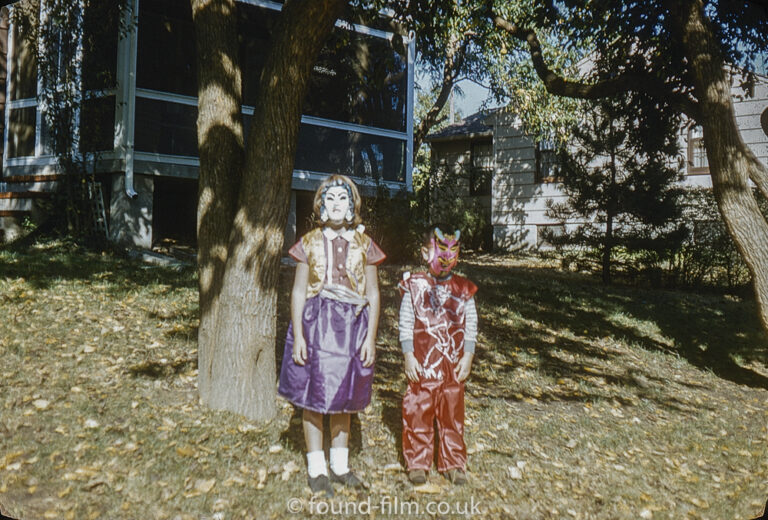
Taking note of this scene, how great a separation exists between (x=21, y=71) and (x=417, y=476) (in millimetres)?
12669

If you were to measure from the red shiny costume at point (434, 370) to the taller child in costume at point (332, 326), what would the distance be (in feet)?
1.06

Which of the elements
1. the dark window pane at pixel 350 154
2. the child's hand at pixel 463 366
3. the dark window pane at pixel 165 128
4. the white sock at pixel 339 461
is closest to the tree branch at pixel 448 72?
the dark window pane at pixel 350 154

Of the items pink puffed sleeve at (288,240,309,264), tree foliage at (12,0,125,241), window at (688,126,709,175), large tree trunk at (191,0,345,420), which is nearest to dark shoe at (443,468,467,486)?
large tree trunk at (191,0,345,420)

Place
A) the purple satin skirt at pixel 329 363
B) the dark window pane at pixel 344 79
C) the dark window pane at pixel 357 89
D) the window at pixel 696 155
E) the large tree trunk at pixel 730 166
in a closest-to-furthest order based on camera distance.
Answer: the purple satin skirt at pixel 329 363
the large tree trunk at pixel 730 166
the dark window pane at pixel 344 79
the dark window pane at pixel 357 89
the window at pixel 696 155

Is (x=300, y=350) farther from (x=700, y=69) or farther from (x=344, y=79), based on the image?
(x=344, y=79)

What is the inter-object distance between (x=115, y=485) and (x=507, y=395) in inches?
148

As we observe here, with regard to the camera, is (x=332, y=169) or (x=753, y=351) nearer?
(x=753, y=351)

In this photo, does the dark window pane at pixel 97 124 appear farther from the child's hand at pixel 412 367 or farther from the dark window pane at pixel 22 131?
the child's hand at pixel 412 367

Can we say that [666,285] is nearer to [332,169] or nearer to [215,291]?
[332,169]

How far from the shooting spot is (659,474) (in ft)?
14.6

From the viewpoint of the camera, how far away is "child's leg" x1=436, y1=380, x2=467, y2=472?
12.2 feet

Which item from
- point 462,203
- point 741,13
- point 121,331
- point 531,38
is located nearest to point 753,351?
point 741,13

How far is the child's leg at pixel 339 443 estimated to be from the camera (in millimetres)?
3609

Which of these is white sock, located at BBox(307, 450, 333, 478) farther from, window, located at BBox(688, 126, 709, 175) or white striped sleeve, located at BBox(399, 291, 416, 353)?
window, located at BBox(688, 126, 709, 175)
